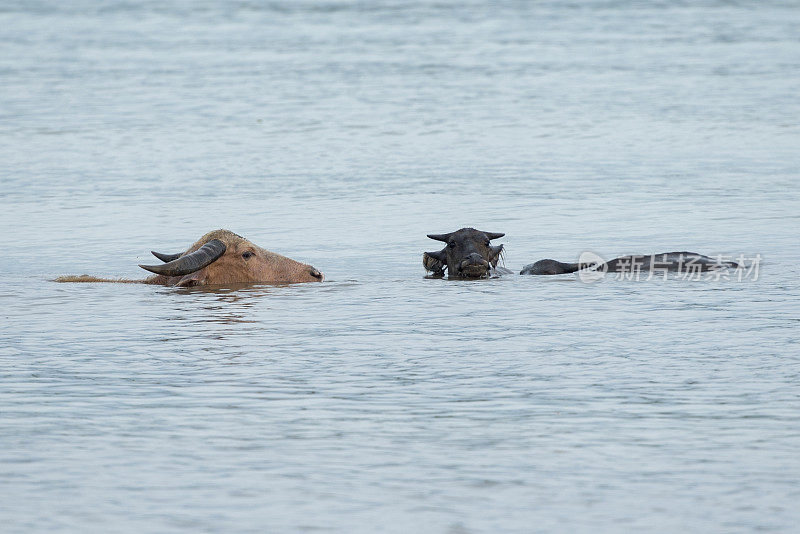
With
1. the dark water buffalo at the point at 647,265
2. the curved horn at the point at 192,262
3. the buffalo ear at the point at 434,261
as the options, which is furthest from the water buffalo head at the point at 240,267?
the dark water buffalo at the point at 647,265

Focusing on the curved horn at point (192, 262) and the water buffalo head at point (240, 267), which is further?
the water buffalo head at point (240, 267)

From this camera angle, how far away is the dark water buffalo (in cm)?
1543

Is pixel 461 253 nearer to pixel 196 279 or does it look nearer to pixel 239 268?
pixel 239 268

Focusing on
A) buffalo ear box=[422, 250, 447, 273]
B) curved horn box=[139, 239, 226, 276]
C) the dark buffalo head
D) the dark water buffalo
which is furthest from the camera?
buffalo ear box=[422, 250, 447, 273]

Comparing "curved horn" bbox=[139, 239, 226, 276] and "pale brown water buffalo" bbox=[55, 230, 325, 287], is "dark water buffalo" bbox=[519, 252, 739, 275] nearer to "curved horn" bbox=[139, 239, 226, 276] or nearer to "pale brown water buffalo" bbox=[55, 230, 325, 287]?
"pale brown water buffalo" bbox=[55, 230, 325, 287]

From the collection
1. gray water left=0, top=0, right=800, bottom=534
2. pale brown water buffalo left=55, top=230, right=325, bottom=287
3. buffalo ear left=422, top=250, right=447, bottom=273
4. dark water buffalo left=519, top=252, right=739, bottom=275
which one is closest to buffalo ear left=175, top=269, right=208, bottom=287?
pale brown water buffalo left=55, top=230, right=325, bottom=287

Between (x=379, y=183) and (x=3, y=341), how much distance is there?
38.0ft

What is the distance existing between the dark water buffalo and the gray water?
313mm

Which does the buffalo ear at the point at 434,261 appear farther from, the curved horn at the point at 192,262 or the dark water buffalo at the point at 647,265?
the curved horn at the point at 192,262

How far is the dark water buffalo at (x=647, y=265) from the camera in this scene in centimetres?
1543

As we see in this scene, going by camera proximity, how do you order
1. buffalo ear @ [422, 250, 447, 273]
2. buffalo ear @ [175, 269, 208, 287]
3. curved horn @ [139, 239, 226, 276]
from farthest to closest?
1. buffalo ear @ [422, 250, 447, 273]
2. buffalo ear @ [175, 269, 208, 287]
3. curved horn @ [139, 239, 226, 276]

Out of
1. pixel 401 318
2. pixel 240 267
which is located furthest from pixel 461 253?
pixel 401 318

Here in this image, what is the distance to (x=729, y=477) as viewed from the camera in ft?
27.0

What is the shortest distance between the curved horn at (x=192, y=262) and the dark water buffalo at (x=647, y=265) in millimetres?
3279
